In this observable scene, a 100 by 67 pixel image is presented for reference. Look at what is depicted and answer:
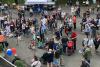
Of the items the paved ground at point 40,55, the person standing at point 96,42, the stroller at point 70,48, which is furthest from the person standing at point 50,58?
the person standing at point 96,42

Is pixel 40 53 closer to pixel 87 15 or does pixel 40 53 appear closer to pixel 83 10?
pixel 87 15

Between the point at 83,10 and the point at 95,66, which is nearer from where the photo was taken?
the point at 95,66

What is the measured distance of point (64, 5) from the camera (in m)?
41.4

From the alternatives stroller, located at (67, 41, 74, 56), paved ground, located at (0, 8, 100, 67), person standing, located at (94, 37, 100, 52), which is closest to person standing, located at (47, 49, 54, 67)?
paved ground, located at (0, 8, 100, 67)

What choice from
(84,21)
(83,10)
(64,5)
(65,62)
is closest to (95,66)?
(65,62)

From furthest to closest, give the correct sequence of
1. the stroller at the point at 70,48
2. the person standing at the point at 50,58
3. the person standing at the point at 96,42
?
the person standing at the point at 96,42
the stroller at the point at 70,48
the person standing at the point at 50,58

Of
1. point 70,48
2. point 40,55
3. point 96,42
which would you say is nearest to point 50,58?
point 70,48

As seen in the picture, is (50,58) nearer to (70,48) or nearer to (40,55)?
(70,48)

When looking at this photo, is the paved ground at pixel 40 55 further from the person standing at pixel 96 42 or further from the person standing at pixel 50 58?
the person standing at pixel 50 58

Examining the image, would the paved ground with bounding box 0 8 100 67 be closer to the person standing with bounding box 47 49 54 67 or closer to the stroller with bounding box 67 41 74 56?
the stroller with bounding box 67 41 74 56

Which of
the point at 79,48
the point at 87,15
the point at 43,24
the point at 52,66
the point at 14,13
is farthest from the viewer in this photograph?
the point at 14,13

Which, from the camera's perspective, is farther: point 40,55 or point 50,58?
point 40,55

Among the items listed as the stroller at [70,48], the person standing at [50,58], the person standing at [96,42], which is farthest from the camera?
the person standing at [96,42]

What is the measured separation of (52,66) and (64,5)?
17775mm
